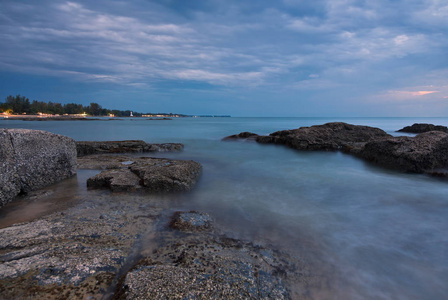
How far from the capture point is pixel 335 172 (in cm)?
781

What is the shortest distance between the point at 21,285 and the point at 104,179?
322 centimetres

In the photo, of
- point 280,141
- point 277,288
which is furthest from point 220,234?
point 280,141

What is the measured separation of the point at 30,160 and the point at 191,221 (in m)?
3.56

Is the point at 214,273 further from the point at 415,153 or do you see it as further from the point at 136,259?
the point at 415,153

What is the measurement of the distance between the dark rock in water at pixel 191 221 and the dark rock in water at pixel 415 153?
711 cm

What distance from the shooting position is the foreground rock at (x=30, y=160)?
12.9 feet

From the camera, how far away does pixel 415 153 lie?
7258 mm

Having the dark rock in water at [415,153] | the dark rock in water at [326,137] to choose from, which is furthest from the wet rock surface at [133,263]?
the dark rock in water at [326,137]

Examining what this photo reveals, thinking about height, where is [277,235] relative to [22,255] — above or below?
below

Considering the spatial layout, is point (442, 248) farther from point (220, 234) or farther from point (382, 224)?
point (220, 234)

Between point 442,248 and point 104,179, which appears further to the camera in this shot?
point 104,179

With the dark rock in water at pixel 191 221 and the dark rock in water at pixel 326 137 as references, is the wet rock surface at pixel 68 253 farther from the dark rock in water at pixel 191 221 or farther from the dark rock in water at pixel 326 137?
the dark rock in water at pixel 326 137

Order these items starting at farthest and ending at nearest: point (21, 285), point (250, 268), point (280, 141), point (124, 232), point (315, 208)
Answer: point (280, 141)
point (315, 208)
point (124, 232)
point (250, 268)
point (21, 285)

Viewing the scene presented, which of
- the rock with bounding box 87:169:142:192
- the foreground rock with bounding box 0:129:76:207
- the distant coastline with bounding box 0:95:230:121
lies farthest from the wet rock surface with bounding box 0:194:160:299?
the distant coastline with bounding box 0:95:230:121
